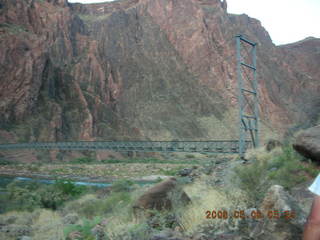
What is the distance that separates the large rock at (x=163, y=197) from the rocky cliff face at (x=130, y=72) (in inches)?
1510

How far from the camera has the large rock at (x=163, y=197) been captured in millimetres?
5867

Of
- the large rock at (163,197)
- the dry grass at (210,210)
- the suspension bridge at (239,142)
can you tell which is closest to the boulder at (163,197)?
the large rock at (163,197)

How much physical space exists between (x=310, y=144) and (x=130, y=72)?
67.4 meters

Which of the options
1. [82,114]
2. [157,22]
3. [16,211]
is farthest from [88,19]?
[16,211]

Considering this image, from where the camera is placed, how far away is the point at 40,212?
11.1 meters

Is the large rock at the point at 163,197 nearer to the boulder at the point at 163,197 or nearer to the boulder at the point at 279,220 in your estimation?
the boulder at the point at 163,197

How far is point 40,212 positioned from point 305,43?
116 metres

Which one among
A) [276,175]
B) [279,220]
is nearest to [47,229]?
[276,175]

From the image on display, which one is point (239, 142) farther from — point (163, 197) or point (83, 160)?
point (83, 160)

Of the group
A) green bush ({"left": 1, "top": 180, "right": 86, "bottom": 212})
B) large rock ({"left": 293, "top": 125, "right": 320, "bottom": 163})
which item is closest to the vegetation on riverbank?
large rock ({"left": 293, "top": 125, "right": 320, "bottom": 163})

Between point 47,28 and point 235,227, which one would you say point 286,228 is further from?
point 47,28

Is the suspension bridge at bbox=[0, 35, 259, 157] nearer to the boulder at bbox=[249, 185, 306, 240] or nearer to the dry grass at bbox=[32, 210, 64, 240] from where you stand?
the dry grass at bbox=[32, 210, 64, 240]

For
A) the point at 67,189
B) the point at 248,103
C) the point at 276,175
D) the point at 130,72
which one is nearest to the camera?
the point at 276,175

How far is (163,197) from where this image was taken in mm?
6102
